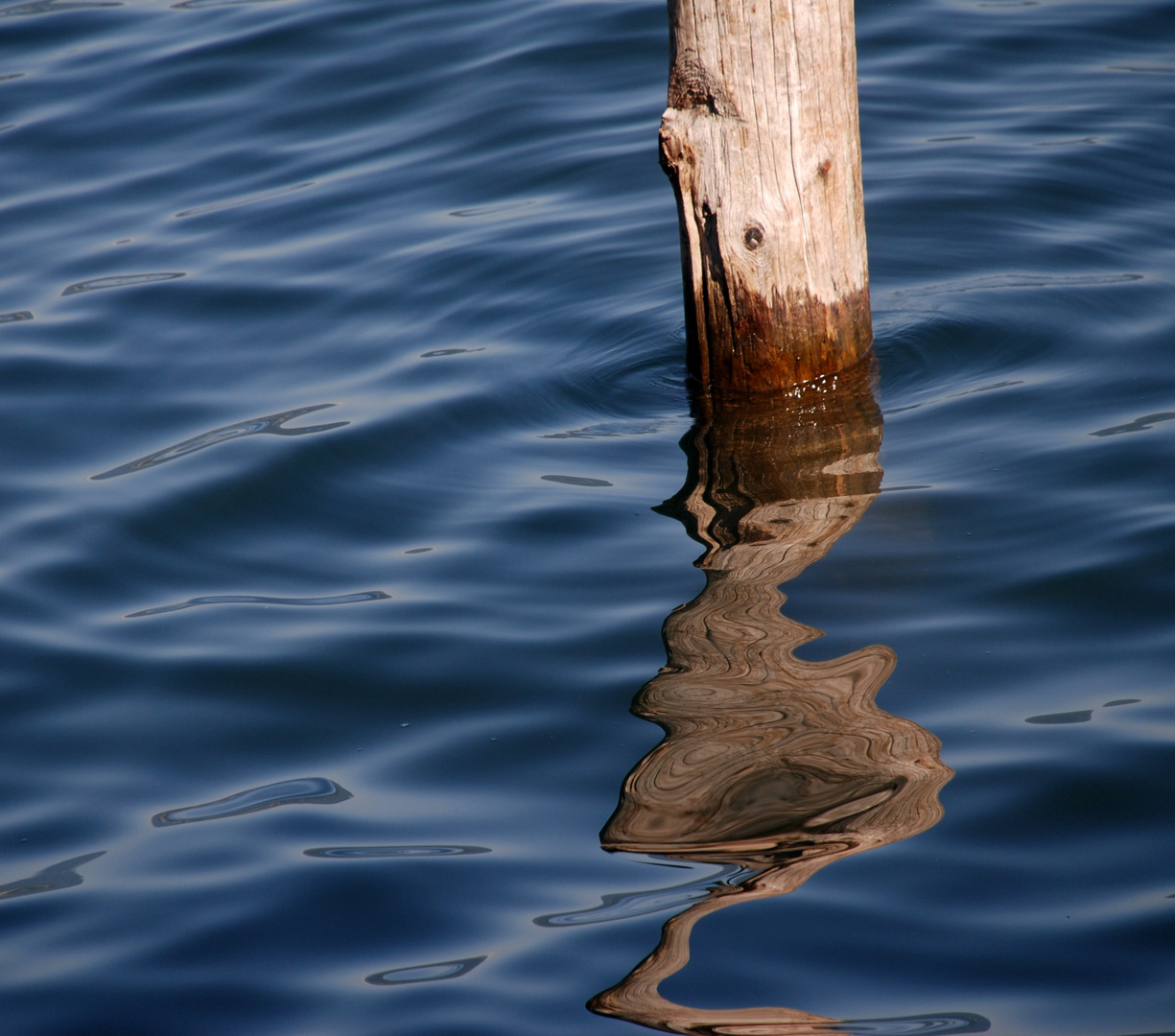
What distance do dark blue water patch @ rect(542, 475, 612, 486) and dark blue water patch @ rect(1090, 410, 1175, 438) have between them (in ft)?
5.77

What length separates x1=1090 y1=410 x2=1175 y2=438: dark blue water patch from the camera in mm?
4617

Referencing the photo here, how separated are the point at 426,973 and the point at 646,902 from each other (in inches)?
20.0

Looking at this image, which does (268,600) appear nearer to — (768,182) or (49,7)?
(768,182)

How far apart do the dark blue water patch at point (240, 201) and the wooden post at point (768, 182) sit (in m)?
3.84

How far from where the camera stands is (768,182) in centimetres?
434

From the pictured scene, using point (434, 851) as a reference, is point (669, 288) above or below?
above

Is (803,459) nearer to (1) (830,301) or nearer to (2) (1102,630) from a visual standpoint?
(1) (830,301)

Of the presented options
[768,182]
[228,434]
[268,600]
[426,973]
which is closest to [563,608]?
[268,600]

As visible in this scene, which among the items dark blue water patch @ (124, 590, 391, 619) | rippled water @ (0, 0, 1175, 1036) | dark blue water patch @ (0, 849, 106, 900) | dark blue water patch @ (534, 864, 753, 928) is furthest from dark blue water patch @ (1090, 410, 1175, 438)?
dark blue water patch @ (0, 849, 106, 900)

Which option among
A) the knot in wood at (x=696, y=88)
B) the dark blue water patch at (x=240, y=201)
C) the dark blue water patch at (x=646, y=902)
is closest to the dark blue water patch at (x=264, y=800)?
the dark blue water patch at (x=646, y=902)

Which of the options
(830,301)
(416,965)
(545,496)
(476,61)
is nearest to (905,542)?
(830,301)

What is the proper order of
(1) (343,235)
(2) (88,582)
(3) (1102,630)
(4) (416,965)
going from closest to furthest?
(4) (416,965)
(3) (1102,630)
(2) (88,582)
(1) (343,235)

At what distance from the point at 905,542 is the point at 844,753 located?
1.08m

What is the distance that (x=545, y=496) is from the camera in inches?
186
